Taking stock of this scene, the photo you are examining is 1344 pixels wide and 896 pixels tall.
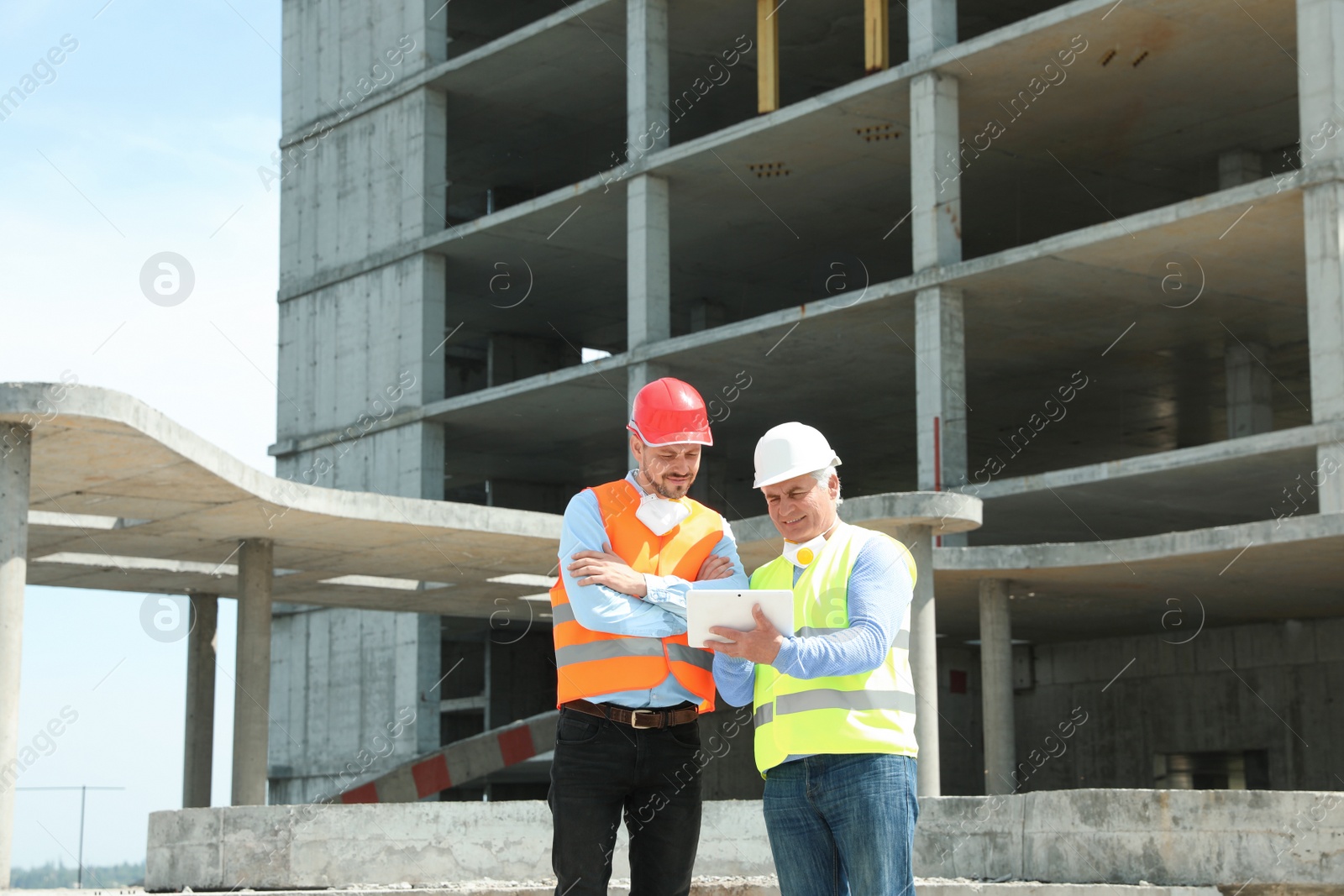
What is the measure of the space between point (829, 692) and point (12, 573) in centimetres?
890

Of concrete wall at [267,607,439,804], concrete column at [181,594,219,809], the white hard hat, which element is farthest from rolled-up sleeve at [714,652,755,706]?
concrete wall at [267,607,439,804]

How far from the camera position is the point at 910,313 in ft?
80.2

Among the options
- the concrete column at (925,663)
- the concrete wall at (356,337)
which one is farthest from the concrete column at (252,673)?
the concrete wall at (356,337)

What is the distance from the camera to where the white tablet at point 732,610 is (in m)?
4.30

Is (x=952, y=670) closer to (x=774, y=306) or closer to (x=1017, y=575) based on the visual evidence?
(x=774, y=306)

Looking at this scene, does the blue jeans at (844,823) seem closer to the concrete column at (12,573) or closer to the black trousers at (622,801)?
the black trousers at (622,801)

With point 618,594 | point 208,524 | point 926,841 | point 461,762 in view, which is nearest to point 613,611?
point 618,594

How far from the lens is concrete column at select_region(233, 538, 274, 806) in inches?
662

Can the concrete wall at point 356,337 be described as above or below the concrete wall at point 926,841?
above

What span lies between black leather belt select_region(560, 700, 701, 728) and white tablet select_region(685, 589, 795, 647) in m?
0.60

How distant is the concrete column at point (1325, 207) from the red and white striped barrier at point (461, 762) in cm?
1334

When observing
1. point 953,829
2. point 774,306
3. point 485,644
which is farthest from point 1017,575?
point 485,644

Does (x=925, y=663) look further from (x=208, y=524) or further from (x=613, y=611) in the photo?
(x=613, y=611)

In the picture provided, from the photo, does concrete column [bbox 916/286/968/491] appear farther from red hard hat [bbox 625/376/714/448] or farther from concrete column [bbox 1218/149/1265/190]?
red hard hat [bbox 625/376/714/448]
